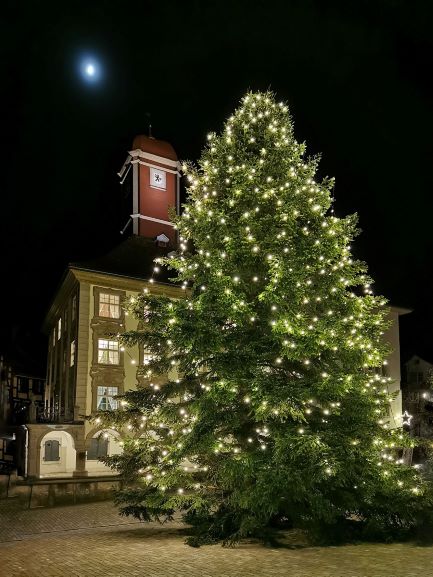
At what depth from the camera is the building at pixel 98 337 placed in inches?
1123

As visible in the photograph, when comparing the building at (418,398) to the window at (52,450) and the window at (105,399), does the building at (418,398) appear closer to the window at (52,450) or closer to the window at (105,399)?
the window at (105,399)

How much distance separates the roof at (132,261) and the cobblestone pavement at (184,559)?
58.7ft

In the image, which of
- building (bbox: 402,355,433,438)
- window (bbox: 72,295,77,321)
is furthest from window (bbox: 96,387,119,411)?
building (bbox: 402,355,433,438)

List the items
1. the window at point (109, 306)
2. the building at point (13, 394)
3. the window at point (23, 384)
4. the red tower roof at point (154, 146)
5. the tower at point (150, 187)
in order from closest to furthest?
the window at point (109, 306)
the tower at point (150, 187)
the red tower roof at point (154, 146)
the building at point (13, 394)
the window at point (23, 384)

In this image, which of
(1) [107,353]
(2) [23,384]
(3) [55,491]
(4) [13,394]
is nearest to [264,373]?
(3) [55,491]

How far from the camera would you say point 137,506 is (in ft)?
45.4

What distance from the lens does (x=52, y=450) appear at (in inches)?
1149

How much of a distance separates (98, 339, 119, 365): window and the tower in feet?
27.6

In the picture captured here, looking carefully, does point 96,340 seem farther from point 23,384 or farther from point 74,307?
point 23,384

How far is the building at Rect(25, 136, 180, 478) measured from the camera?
1123 inches

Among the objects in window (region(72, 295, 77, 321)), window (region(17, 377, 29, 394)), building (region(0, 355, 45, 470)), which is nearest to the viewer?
window (region(72, 295, 77, 321))

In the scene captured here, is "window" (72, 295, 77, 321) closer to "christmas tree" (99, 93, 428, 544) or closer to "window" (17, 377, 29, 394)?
"christmas tree" (99, 93, 428, 544)

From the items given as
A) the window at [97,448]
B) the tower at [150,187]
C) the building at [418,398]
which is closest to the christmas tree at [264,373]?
the building at [418,398]

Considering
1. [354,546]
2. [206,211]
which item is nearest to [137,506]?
[354,546]
